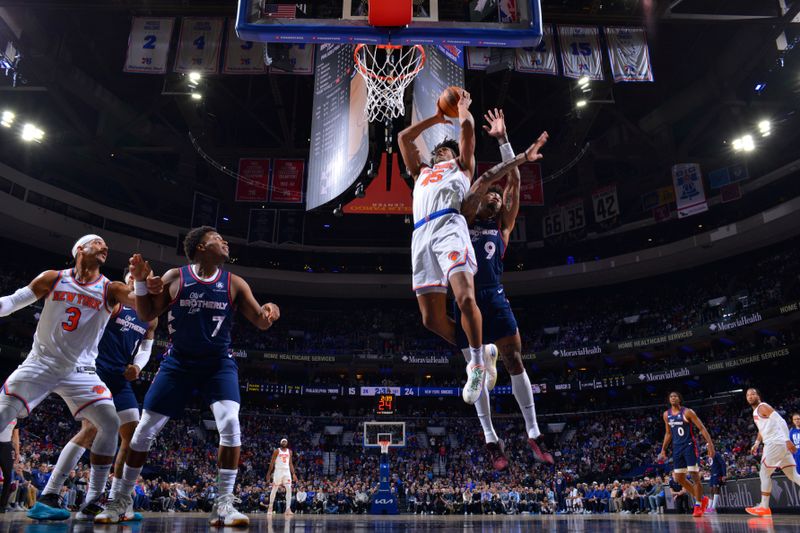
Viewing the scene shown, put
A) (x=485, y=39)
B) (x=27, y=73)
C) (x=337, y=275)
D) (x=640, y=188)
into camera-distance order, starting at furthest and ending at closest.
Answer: (x=337, y=275) < (x=640, y=188) < (x=27, y=73) < (x=485, y=39)

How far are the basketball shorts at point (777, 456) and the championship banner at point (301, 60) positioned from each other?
43.8 feet

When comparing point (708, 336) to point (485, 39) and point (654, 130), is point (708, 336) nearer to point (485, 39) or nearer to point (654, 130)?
point (654, 130)

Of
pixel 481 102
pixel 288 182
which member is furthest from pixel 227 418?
pixel 481 102

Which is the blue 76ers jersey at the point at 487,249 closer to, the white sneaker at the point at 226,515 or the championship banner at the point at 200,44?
the white sneaker at the point at 226,515

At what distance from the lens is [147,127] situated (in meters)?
23.9

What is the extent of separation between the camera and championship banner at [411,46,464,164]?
12719 mm

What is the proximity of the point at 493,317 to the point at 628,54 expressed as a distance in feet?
41.9

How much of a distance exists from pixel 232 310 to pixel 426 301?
1.76 metres

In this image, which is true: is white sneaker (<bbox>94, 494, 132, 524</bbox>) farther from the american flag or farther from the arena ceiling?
the arena ceiling

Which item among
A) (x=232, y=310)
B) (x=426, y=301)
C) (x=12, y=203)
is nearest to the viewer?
(x=232, y=310)

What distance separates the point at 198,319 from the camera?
4754mm

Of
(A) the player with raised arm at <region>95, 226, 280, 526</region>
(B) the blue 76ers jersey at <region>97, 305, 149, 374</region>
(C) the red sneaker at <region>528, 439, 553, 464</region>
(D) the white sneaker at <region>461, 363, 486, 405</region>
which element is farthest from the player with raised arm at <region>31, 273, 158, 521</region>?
(C) the red sneaker at <region>528, 439, 553, 464</region>

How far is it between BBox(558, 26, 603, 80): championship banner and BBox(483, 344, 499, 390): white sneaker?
1168 cm

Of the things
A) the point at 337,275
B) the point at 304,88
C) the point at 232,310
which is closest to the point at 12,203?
the point at 304,88
